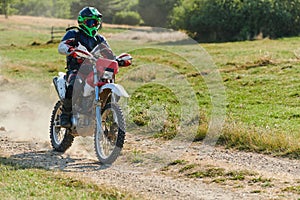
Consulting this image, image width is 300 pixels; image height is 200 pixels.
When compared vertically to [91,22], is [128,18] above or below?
below

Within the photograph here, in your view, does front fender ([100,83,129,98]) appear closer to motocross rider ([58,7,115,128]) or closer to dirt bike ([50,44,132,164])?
dirt bike ([50,44,132,164])

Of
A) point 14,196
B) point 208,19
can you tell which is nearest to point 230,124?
point 14,196

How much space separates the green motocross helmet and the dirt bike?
0.96 ft

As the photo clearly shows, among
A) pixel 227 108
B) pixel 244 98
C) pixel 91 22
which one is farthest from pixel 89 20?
pixel 244 98

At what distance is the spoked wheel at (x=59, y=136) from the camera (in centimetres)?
1096

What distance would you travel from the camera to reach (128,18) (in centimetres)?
9600

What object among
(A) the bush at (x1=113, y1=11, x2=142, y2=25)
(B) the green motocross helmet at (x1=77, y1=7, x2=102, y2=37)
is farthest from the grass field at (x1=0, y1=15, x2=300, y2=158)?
(A) the bush at (x1=113, y1=11, x2=142, y2=25)

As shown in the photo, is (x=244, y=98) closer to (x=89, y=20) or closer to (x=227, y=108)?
(x=227, y=108)

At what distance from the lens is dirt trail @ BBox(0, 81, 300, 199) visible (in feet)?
26.3

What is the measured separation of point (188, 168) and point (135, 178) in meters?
0.93

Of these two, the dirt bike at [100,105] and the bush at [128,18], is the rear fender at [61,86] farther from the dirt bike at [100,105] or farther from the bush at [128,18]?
the bush at [128,18]

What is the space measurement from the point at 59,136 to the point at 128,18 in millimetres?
85636

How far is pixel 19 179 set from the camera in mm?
8492

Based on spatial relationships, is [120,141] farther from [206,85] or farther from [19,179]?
[206,85]
